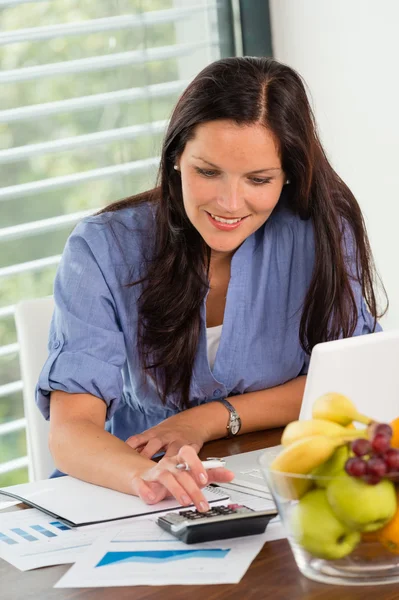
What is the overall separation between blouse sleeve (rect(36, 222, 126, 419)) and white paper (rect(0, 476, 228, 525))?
8.7 inches

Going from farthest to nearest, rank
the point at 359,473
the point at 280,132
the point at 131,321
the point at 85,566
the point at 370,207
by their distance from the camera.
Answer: the point at 370,207
the point at 131,321
the point at 280,132
the point at 85,566
the point at 359,473

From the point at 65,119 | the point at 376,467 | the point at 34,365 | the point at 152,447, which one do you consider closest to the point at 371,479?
the point at 376,467

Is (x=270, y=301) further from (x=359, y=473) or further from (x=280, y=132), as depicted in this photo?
(x=359, y=473)

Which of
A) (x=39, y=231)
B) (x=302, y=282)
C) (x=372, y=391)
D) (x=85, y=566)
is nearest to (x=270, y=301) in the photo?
(x=302, y=282)

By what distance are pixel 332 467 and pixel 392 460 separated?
0.21 ft

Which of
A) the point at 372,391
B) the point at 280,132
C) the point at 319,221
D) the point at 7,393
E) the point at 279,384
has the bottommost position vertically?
the point at 7,393

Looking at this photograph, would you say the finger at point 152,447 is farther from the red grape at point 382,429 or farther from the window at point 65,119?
the window at point 65,119

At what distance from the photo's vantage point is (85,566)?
3.84 feet

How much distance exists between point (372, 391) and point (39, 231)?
1743mm

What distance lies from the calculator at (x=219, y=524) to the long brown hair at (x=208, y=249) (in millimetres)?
643

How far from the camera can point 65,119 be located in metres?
2.92

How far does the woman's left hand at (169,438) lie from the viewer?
161 cm

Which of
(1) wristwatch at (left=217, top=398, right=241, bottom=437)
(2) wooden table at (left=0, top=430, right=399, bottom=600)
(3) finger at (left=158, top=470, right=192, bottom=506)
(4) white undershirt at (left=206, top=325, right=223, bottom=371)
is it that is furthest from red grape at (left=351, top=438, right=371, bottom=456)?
(4) white undershirt at (left=206, top=325, right=223, bottom=371)

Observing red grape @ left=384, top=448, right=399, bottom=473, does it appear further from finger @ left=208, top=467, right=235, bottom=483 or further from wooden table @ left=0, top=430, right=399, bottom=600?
finger @ left=208, top=467, right=235, bottom=483
